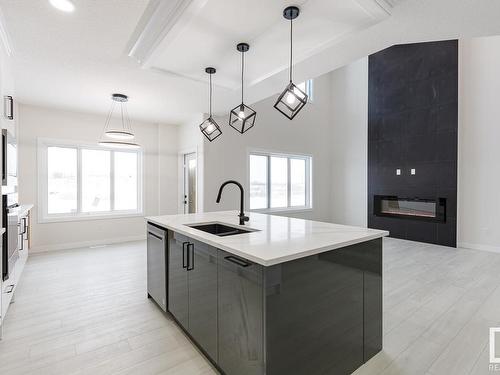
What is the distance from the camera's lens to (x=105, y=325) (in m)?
2.44

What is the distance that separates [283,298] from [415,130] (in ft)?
18.7

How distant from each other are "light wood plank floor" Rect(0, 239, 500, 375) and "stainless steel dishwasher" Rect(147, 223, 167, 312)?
15cm

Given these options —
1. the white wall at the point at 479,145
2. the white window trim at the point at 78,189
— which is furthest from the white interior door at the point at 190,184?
the white wall at the point at 479,145

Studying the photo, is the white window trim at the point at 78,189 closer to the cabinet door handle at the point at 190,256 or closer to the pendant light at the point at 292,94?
the cabinet door handle at the point at 190,256

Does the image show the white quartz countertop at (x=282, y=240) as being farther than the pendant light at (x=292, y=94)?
No

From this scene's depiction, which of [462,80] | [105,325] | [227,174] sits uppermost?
[462,80]

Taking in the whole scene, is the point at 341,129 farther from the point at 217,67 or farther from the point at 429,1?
the point at 429,1

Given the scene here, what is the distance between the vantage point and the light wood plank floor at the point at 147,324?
6.31 ft

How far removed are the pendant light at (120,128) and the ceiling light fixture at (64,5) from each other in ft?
6.51

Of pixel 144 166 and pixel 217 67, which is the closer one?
pixel 217 67

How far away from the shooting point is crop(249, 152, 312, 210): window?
6.29 metres

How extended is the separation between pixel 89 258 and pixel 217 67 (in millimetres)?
3689

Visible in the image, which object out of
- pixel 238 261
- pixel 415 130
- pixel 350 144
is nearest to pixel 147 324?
pixel 238 261

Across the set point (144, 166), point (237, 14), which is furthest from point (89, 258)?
point (237, 14)
